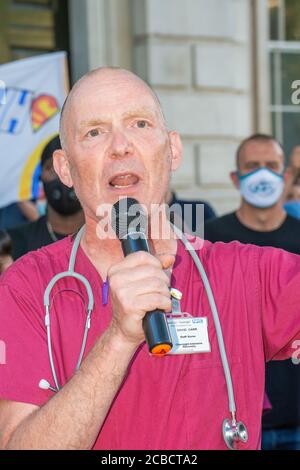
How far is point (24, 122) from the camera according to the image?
657cm

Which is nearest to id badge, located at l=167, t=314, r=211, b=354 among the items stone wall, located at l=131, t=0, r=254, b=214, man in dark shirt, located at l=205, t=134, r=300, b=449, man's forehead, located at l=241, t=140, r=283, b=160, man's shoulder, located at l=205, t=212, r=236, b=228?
man in dark shirt, located at l=205, t=134, r=300, b=449

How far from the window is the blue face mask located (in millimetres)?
2976

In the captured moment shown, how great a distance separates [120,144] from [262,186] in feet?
11.6

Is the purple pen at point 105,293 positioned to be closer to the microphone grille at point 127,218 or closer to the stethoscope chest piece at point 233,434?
the microphone grille at point 127,218

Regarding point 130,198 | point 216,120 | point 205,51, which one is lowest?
point 216,120

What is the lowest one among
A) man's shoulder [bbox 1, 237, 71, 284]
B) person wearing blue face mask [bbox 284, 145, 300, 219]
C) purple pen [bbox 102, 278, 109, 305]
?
person wearing blue face mask [bbox 284, 145, 300, 219]

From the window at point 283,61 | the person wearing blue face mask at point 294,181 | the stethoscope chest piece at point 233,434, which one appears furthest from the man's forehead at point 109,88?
the window at point 283,61

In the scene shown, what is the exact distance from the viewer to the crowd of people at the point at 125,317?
1.89 m

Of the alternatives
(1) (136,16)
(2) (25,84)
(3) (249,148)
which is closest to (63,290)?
(3) (249,148)

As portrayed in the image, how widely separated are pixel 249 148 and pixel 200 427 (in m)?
3.83

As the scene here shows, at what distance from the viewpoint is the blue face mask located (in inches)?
220

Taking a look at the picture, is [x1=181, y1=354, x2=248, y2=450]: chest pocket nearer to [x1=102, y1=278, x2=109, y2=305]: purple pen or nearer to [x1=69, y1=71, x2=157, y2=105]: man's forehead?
[x1=102, y1=278, x2=109, y2=305]: purple pen
